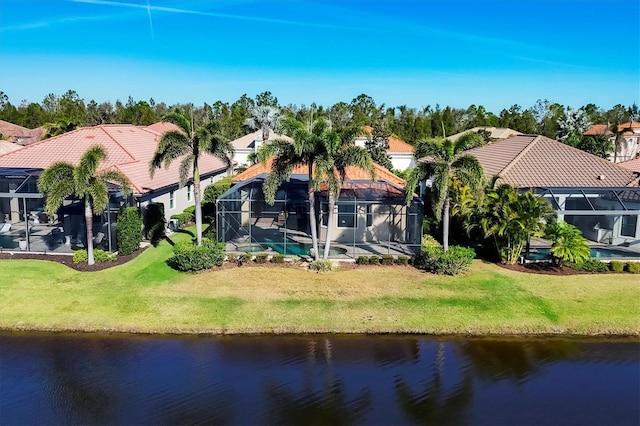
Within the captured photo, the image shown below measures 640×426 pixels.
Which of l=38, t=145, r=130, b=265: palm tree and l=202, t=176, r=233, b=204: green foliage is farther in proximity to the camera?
l=202, t=176, r=233, b=204: green foliage

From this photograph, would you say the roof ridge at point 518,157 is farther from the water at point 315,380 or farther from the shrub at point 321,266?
the water at point 315,380

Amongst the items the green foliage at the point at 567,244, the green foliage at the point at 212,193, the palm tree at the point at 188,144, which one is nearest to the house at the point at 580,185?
the green foliage at the point at 567,244

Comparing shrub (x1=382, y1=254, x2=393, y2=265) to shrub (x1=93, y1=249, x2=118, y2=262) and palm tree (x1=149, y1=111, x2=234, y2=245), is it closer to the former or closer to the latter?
palm tree (x1=149, y1=111, x2=234, y2=245)

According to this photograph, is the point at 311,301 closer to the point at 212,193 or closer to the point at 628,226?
the point at 212,193

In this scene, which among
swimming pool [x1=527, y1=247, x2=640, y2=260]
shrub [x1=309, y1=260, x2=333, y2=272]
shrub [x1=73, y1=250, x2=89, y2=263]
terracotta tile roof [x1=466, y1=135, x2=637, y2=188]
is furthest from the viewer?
terracotta tile roof [x1=466, y1=135, x2=637, y2=188]

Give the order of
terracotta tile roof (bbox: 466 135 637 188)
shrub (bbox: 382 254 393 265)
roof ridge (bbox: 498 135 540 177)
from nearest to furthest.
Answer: shrub (bbox: 382 254 393 265) → terracotta tile roof (bbox: 466 135 637 188) → roof ridge (bbox: 498 135 540 177)

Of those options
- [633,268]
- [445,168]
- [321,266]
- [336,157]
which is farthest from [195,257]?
[633,268]

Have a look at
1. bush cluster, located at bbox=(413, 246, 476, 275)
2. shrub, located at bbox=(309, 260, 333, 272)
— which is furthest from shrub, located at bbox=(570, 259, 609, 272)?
shrub, located at bbox=(309, 260, 333, 272)
